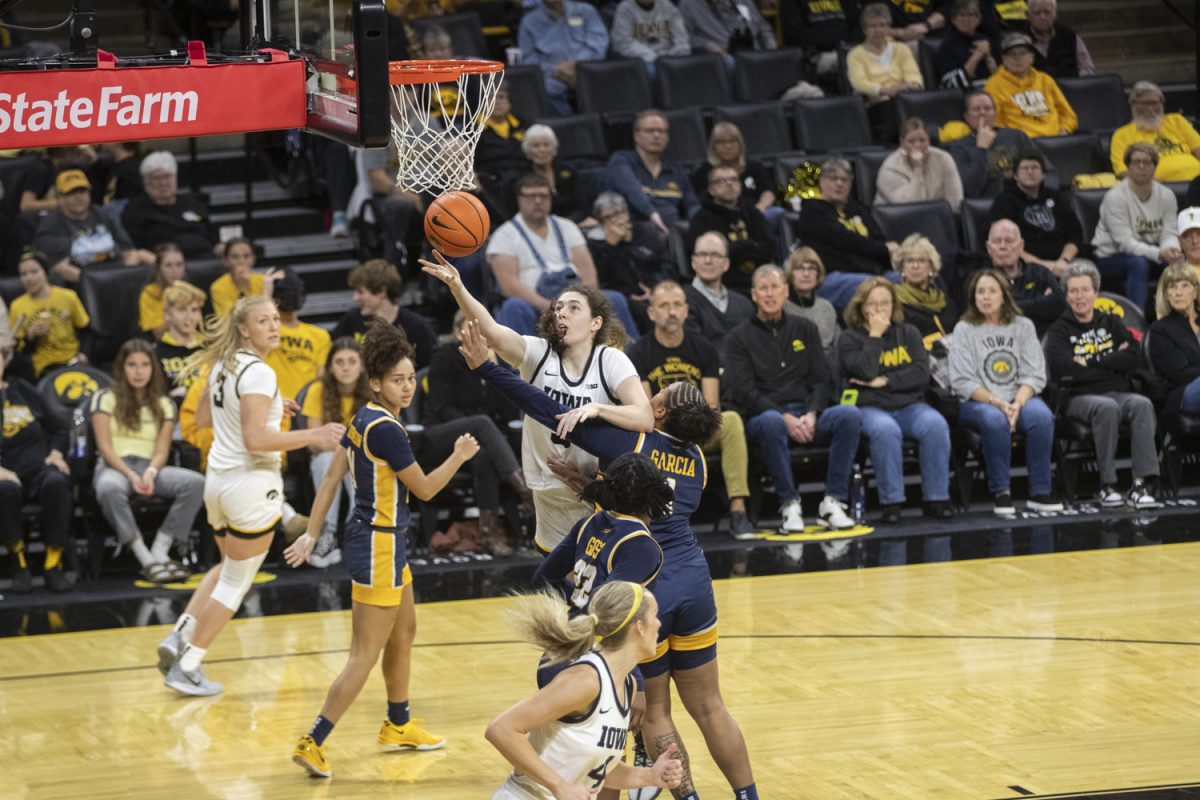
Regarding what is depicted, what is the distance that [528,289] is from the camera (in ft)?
35.0

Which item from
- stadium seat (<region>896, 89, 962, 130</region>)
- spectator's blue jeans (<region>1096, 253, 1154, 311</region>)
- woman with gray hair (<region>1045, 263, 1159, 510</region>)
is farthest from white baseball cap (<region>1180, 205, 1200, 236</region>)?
stadium seat (<region>896, 89, 962, 130</region>)

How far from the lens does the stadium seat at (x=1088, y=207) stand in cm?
1247

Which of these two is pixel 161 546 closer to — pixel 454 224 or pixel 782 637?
pixel 782 637

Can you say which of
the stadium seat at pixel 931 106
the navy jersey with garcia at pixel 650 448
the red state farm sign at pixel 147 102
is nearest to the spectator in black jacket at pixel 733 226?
the stadium seat at pixel 931 106

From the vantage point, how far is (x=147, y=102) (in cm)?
543

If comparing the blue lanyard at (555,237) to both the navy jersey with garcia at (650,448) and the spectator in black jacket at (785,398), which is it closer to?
the spectator in black jacket at (785,398)

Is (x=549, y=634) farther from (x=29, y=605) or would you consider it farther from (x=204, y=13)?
(x=204, y=13)

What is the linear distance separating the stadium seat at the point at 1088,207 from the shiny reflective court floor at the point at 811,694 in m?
3.73

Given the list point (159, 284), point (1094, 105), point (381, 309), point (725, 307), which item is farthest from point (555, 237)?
point (1094, 105)

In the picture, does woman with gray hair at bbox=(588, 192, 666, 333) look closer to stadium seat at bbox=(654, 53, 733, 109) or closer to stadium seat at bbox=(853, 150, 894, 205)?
stadium seat at bbox=(853, 150, 894, 205)

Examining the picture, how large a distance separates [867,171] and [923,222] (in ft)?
2.16

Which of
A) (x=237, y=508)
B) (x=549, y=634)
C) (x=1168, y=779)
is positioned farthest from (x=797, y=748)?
(x=237, y=508)

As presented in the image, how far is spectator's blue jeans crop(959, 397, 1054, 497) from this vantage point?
10398mm

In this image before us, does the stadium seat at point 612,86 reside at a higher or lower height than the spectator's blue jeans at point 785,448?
higher
